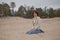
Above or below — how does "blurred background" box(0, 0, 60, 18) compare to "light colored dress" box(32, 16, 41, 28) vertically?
above

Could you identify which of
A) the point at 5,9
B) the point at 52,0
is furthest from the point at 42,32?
the point at 5,9

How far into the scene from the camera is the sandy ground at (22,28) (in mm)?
1919

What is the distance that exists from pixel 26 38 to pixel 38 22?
11.8 inches

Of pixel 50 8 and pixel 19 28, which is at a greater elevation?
pixel 50 8

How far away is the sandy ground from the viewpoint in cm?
192

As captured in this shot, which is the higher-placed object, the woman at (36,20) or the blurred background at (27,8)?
the blurred background at (27,8)

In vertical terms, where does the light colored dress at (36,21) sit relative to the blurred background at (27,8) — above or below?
below

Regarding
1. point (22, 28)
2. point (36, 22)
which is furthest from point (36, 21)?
point (22, 28)

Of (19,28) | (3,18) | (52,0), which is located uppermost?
(52,0)

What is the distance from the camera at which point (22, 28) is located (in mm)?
1952

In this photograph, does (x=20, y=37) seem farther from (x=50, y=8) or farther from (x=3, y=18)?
(x=50, y=8)

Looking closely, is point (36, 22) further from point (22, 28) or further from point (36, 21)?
point (22, 28)

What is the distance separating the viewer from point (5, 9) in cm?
197

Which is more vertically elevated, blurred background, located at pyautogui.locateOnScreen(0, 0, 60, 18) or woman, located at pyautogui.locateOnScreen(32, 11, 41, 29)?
blurred background, located at pyautogui.locateOnScreen(0, 0, 60, 18)
